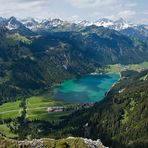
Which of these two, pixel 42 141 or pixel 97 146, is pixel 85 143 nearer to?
pixel 97 146

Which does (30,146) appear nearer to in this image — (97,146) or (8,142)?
(8,142)

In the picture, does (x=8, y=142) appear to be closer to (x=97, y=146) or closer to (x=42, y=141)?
(x=42, y=141)

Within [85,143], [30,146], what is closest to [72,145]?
[85,143]

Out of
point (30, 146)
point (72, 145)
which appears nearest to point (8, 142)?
point (30, 146)

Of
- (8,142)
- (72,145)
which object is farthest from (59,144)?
(8,142)
